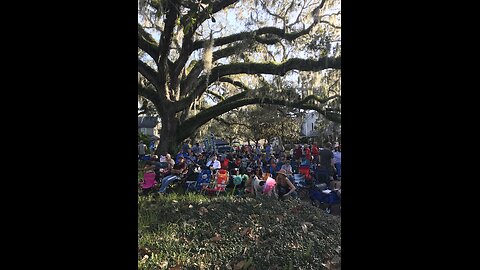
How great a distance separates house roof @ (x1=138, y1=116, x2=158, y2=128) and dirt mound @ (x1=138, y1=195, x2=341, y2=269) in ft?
2.48

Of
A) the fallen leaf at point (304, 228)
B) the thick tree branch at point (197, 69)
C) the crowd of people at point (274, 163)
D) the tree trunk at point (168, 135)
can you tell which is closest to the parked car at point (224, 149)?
the crowd of people at point (274, 163)

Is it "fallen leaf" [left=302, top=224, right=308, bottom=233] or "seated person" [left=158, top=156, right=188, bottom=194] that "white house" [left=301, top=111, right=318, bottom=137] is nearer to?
"fallen leaf" [left=302, top=224, right=308, bottom=233]

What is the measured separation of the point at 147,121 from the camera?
3.54 metres

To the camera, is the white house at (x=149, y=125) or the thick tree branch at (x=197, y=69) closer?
the white house at (x=149, y=125)

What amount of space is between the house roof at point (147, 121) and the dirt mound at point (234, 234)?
2.48ft

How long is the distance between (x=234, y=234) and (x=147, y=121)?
4.87 feet

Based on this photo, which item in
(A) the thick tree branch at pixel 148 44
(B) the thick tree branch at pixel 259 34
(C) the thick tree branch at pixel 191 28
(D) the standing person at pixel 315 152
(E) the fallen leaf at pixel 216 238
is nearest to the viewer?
(E) the fallen leaf at pixel 216 238

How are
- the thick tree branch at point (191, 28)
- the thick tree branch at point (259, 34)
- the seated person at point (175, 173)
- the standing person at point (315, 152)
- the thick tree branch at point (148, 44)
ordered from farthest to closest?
1. the thick tree branch at point (259, 34)
2. the thick tree branch at point (148, 44)
3. the seated person at point (175, 173)
4. the thick tree branch at point (191, 28)
5. the standing person at point (315, 152)

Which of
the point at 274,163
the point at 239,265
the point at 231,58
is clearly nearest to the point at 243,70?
the point at 231,58

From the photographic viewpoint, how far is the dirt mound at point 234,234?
9.26ft

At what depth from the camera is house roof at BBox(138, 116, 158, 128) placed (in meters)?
3.48

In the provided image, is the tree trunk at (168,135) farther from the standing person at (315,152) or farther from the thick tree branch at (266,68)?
the standing person at (315,152)

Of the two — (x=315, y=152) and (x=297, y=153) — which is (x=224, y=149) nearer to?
(x=297, y=153)
